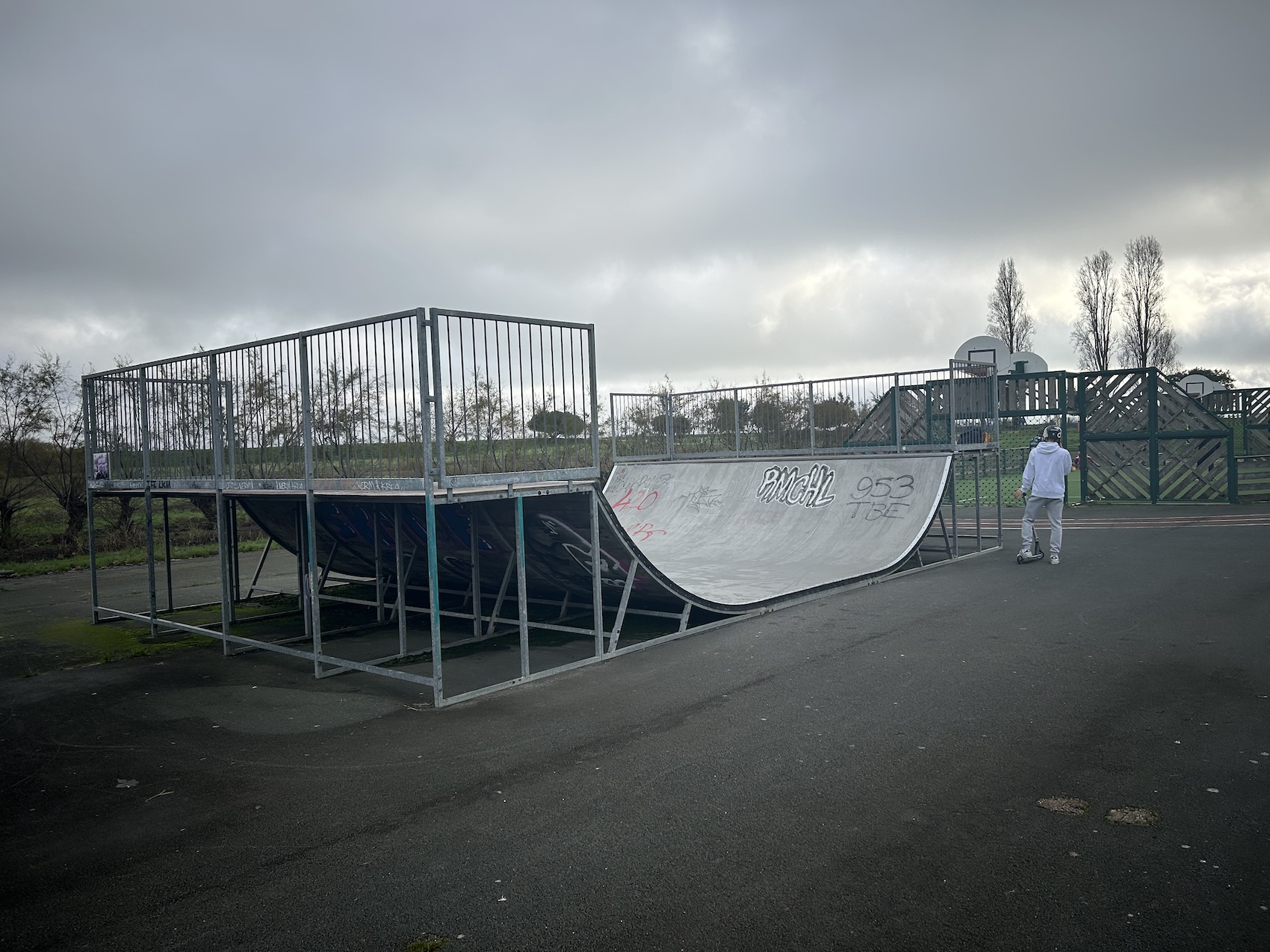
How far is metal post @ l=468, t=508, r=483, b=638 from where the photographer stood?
798 cm

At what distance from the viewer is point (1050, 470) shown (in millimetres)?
12227

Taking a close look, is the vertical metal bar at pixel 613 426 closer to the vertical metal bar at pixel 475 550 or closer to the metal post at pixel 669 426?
the metal post at pixel 669 426

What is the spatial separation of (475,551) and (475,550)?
11mm

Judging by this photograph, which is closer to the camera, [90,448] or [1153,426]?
[90,448]

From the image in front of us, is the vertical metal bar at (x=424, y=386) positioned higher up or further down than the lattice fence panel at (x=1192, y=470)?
higher up

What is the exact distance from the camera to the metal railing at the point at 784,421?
49.9 ft

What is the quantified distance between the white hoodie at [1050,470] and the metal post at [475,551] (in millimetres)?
8041

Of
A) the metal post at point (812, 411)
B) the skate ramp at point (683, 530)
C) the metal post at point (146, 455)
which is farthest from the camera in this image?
the metal post at point (812, 411)

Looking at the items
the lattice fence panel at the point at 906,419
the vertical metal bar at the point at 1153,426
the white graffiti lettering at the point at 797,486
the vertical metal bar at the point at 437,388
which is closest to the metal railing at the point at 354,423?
the vertical metal bar at the point at 437,388

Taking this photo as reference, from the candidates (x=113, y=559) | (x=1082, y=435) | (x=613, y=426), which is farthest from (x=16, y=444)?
(x=1082, y=435)

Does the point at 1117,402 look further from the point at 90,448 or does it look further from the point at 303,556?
the point at 90,448

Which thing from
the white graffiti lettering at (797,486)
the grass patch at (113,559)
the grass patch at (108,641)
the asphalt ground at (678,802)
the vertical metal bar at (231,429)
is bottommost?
the grass patch at (108,641)

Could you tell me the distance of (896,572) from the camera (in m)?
11.7

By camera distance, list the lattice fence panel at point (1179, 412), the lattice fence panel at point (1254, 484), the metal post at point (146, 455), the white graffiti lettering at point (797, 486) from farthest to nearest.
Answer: the lattice fence panel at point (1254, 484) < the lattice fence panel at point (1179, 412) < the white graffiti lettering at point (797, 486) < the metal post at point (146, 455)
